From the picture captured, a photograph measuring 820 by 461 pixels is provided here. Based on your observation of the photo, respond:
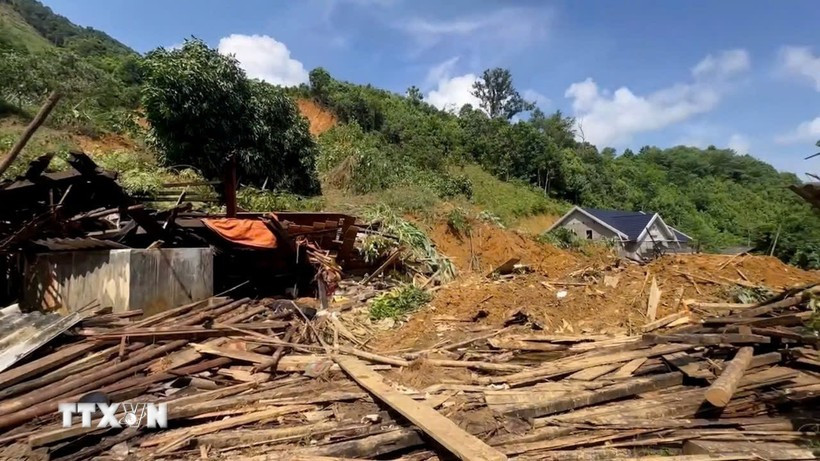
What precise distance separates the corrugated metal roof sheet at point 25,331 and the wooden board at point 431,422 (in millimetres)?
3102

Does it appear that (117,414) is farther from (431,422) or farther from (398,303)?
(398,303)

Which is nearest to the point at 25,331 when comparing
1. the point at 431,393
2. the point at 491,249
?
the point at 431,393

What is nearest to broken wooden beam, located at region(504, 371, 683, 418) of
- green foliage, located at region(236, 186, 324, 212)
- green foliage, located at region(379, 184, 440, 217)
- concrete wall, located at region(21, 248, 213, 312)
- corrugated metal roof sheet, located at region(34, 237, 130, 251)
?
concrete wall, located at region(21, 248, 213, 312)

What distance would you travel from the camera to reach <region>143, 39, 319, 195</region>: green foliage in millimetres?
15352

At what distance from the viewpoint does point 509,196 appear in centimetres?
3198

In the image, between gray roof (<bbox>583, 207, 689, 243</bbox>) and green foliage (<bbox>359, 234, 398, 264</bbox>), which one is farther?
gray roof (<bbox>583, 207, 689, 243</bbox>)

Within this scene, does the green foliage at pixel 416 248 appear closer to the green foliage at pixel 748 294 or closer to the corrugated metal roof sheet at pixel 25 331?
the green foliage at pixel 748 294

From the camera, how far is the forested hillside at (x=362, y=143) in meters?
16.0

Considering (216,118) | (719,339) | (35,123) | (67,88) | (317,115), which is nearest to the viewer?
(35,123)

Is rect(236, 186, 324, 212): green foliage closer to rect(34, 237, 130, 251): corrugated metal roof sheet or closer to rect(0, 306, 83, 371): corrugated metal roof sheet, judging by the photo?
rect(34, 237, 130, 251): corrugated metal roof sheet

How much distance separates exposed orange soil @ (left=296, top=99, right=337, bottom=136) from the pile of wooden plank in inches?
984

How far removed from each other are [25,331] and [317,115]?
88.8 feet

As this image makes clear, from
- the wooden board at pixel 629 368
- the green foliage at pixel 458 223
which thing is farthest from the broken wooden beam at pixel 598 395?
the green foliage at pixel 458 223

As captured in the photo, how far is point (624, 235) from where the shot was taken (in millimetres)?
29078
